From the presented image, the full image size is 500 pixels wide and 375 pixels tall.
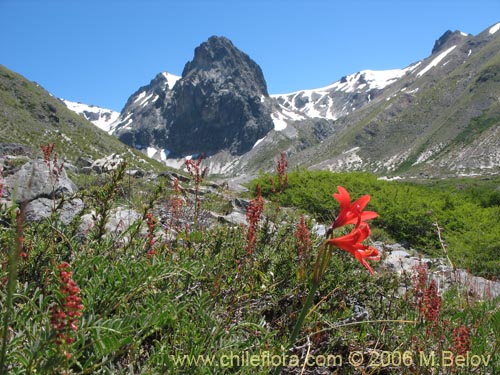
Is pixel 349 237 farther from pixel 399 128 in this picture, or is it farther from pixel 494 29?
pixel 494 29

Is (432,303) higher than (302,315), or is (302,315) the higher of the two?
(302,315)

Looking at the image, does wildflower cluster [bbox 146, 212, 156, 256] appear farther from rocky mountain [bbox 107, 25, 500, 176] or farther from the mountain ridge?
rocky mountain [bbox 107, 25, 500, 176]

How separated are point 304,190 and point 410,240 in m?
3.97

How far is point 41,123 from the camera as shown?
54.1 meters

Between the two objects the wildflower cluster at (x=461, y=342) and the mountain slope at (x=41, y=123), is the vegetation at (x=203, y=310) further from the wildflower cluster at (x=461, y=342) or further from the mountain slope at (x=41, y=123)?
the mountain slope at (x=41, y=123)

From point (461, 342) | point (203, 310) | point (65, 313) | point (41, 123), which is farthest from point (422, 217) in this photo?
point (41, 123)

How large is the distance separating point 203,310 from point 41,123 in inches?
2418

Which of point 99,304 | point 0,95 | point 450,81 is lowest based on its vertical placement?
point 99,304

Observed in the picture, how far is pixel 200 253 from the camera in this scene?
2.88 m

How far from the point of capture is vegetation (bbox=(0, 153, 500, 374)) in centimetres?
131

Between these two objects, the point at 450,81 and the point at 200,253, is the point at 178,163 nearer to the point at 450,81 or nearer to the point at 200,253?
the point at 450,81

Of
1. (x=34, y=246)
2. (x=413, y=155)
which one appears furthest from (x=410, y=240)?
(x=413, y=155)

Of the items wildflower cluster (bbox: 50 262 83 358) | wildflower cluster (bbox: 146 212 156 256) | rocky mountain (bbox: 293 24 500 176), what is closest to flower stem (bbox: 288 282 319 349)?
wildflower cluster (bbox: 50 262 83 358)

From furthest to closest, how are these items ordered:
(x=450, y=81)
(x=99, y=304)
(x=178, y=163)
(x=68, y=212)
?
(x=178, y=163) → (x=450, y=81) → (x=68, y=212) → (x=99, y=304)
